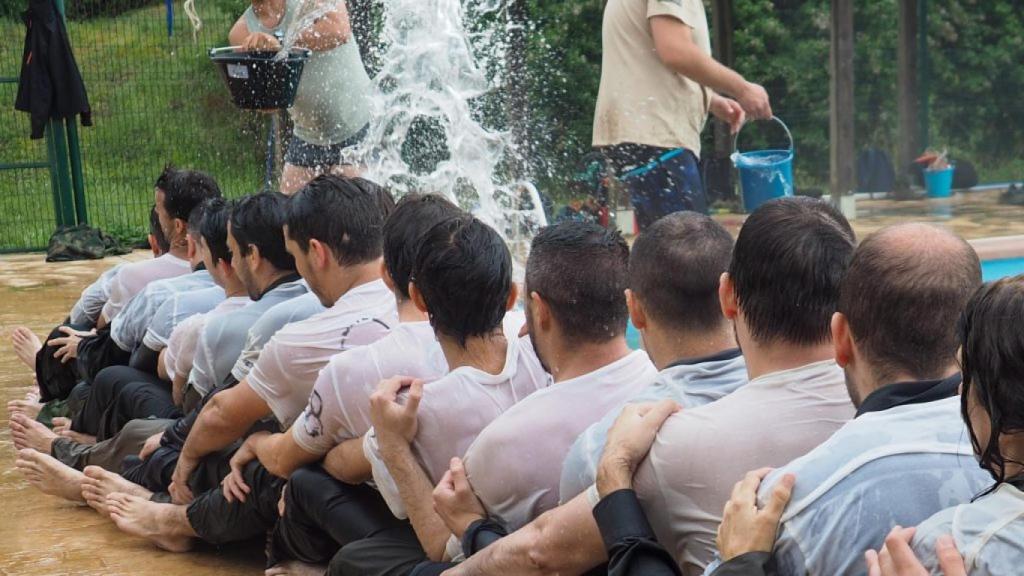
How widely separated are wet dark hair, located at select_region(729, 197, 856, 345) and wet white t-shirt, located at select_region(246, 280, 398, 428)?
1.46m

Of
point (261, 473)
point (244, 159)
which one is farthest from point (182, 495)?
point (244, 159)

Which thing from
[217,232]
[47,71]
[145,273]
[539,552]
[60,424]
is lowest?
[60,424]

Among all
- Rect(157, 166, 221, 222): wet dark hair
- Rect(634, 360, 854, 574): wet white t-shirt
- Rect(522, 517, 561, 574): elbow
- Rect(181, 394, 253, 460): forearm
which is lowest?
Rect(181, 394, 253, 460): forearm

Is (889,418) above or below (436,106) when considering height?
below

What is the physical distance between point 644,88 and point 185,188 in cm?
171

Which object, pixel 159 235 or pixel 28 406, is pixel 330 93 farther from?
pixel 28 406

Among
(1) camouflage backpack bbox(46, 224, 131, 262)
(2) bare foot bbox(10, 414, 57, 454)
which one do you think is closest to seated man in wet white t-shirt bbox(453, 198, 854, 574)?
(2) bare foot bbox(10, 414, 57, 454)

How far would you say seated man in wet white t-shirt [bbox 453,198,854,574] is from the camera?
85.3 inches

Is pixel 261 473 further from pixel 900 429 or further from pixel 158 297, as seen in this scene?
pixel 900 429

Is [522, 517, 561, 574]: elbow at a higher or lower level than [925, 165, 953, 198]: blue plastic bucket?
higher

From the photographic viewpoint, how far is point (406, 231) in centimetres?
316

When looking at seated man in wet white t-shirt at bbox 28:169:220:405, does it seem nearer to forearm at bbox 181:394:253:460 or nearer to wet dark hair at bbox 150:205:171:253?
wet dark hair at bbox 150:205:171:253

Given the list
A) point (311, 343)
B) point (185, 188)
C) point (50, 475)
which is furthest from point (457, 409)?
point (185, 188)

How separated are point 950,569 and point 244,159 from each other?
1135 cm
